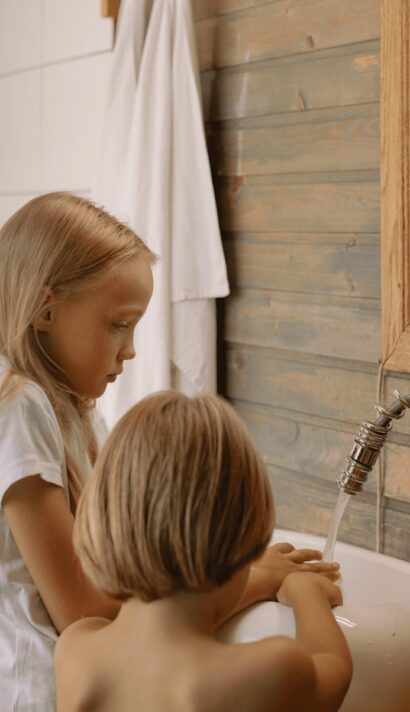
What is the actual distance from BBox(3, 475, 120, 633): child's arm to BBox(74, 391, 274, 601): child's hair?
0.21 meters

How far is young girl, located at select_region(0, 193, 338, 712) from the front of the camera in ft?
3.57

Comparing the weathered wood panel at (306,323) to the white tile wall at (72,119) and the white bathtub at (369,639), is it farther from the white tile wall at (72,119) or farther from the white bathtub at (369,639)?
the white bathtub at (369,639)

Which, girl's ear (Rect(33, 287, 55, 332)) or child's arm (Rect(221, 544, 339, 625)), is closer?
child's arm (Rect(221, 544, 339, 625))

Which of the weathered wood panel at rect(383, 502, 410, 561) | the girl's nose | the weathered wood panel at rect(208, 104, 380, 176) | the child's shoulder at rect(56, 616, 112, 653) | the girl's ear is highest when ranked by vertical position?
→ the weathered wood panel at rect(208, 104, 380, 176)

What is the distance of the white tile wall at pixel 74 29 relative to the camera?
2045 mm

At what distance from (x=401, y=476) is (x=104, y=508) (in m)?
0.77

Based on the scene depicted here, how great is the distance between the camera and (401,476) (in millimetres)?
1511

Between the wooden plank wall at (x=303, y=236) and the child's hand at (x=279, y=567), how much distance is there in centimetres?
43

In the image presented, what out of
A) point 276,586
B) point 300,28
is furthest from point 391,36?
point 276,586

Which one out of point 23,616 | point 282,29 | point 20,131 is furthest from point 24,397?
point 20,131

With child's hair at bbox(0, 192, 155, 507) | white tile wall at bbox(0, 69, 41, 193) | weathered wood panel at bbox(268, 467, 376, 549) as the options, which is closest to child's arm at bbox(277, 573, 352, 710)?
child's hair at bbox(0, 192, 155, 507)

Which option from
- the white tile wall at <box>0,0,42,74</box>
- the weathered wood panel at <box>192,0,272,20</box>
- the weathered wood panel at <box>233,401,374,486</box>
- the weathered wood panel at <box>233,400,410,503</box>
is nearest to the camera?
the weathered wood panel at <box>233,400,410,503</box>

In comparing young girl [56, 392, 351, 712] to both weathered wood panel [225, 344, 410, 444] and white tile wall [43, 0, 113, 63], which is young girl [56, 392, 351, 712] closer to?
weathered wood panel [225, 344, 410, 444]

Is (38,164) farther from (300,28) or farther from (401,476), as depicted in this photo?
(401,476)
